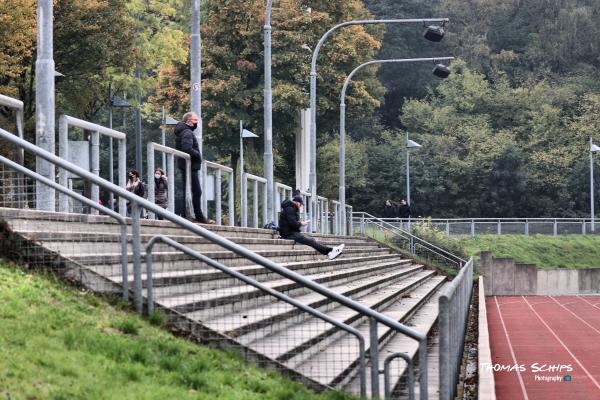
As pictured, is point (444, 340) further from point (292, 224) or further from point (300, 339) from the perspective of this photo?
point (292, 224)

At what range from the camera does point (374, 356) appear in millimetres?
11477

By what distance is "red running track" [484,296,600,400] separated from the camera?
17.3 meters

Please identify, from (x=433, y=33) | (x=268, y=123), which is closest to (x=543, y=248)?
(x=433, y=33)

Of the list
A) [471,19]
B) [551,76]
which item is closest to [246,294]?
[551,76]

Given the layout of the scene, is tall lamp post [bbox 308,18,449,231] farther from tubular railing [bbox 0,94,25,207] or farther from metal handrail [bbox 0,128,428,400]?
metal handrail [bbox 0,128,428,400]

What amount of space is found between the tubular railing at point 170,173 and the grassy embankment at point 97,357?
24.5ft

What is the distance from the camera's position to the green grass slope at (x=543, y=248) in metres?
61.4

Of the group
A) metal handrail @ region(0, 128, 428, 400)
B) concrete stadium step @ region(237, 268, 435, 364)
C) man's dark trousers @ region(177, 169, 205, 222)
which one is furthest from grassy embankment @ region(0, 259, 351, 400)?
man's dark trousers @ region(177, 169, 205, 222)

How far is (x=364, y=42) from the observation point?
205 ft

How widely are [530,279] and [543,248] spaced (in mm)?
8196

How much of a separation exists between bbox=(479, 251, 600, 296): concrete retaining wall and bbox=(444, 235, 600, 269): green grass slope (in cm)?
243

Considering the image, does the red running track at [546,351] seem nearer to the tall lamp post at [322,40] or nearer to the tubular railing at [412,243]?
the tall lamp post at [322,40]

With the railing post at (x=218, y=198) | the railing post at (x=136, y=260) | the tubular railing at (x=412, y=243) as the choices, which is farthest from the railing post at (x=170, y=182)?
the tubular railing at (x=412, y=243)

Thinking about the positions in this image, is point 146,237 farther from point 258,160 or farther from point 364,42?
point 364,42
